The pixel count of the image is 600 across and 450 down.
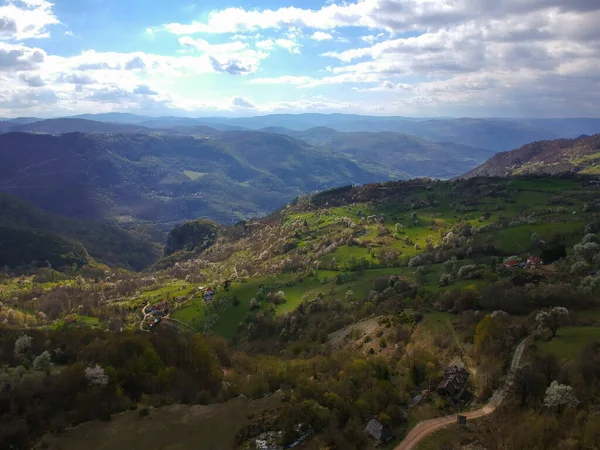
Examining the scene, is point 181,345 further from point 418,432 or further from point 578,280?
point 578,280

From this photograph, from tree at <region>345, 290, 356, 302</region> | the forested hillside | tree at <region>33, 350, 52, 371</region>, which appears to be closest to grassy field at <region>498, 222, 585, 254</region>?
the forested hillside

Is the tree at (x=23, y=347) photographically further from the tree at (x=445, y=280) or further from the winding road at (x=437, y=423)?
the tree at (x=445, y=280)

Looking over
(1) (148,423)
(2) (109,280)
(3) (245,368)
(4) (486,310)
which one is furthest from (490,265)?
(2) (109,280)

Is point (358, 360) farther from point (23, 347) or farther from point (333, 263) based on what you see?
point (333, 263)

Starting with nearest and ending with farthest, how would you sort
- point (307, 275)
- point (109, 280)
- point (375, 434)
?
1. point (375, 434)
2. point (307, 275)
3. point (109, 280)

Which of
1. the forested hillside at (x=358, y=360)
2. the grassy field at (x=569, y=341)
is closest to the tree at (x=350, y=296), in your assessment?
the forested hillside at (x=358, y=360)

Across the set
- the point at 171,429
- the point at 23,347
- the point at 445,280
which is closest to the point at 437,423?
the point at 171,429
